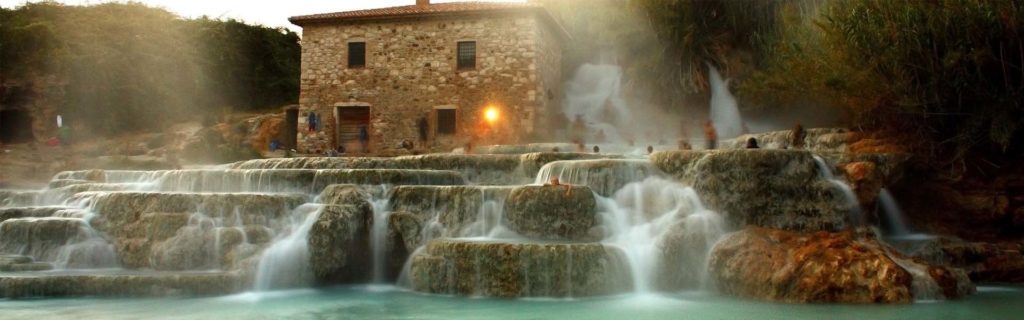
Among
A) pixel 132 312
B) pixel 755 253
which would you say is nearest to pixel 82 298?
pixel 132 312

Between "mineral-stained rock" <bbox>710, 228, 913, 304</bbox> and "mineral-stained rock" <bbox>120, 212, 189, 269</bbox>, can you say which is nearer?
"mineral-stained rock" <bbox>710, 228, 913, 304</bbox>

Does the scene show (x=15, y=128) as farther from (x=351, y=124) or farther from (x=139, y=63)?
(x=351, y=124)

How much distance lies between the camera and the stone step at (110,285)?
9.29 meters

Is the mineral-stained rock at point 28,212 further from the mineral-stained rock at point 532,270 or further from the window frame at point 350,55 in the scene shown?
the window frame at point 350,55

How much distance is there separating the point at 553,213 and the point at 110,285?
572 centimetres

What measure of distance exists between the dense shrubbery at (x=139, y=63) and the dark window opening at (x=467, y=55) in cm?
1037

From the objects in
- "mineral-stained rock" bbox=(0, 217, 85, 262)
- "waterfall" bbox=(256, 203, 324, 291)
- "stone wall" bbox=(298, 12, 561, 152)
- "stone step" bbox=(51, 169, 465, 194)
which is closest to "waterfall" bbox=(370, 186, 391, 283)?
"waterfall" bbox=(256, 203, 324, 291)

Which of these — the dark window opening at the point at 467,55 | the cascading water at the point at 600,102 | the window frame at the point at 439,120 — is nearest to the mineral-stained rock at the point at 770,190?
the cascading water at the point at 600,102

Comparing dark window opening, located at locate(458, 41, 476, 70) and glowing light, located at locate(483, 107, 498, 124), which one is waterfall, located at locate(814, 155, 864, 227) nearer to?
glowing light, located at locate(483, 107, 498, 124)

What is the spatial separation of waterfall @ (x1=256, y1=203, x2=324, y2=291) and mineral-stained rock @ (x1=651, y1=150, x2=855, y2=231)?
5.67 m

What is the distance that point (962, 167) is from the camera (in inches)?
506

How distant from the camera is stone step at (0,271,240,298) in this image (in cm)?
929

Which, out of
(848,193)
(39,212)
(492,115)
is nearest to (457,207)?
(848,193)

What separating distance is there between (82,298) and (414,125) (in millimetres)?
15655
